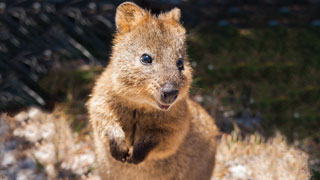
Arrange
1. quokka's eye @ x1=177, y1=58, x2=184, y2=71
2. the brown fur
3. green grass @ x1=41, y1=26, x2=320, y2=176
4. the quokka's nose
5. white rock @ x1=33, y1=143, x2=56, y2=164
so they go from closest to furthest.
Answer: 1. the quokka's nose
2. the brown fur
3. quokka's eye @ x1=177, y1=58, x2=184, y2=71
4. white rock @ x1=33, y1=143, x2=56, y2=164
5. green grass @ x1=41, y1=26, x2=320, y2=176

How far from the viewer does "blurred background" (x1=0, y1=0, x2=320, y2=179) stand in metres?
6.26

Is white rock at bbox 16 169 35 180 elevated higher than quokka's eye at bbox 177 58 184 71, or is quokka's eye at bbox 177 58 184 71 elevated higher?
quokka's eye at bbox 177 58 184 71

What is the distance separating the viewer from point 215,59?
891 cm

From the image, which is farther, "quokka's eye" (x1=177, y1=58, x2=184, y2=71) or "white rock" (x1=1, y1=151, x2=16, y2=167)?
"white rock" (x1=1, y1=151, x2=16, y2=167)

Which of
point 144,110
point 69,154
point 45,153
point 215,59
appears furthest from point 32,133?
point 215,59

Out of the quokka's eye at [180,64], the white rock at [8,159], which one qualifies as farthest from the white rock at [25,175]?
the quokka's eye at [180,64]

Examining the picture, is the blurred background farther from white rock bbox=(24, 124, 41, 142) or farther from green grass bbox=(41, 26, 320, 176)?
white rock bbox=(24, 124, 41, 142)

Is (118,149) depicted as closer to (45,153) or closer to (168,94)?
(168,94)

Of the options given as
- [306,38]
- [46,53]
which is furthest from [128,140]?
[306,38]

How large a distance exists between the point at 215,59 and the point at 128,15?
479cm

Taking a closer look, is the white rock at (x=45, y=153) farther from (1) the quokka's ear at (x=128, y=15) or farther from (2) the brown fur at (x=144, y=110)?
(1) the quokka's ear at (x=128, y=15)

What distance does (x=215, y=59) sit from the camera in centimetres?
891

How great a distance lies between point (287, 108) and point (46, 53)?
226 inches

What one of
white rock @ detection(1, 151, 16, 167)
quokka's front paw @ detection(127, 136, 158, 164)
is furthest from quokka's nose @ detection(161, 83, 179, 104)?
white rock @ detection(1, 151, 16, 167)
